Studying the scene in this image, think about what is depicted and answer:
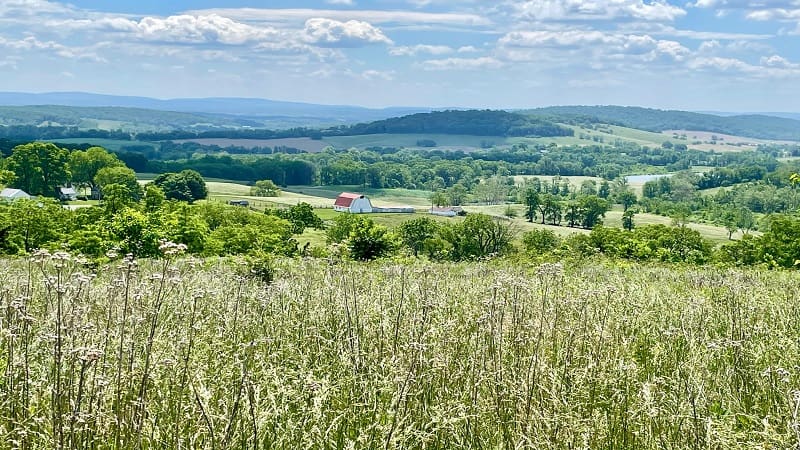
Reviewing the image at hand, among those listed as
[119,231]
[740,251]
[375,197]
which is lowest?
[375,197]

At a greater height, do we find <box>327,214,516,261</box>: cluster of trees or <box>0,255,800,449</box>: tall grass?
<box>0,255,800,449</box>: tall grass

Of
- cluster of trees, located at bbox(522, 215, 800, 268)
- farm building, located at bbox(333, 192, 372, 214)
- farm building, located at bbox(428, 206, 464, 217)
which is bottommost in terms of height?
farm building, located at bbox(428, 206, 464, 217)

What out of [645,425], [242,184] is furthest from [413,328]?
[242,184]

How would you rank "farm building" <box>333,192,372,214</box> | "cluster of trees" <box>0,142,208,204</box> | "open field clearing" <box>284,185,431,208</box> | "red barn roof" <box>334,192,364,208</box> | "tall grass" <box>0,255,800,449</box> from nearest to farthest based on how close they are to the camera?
"tall grass" <box>0,255,800,449</box> < "cluster of trees" <box>0,142,208,204</box> < "farm building" <box>333,192,372,214</box> < "red barn roof" <box>334,192,364,208</box> < "open field clearing" <box>284,185,431,208</box>

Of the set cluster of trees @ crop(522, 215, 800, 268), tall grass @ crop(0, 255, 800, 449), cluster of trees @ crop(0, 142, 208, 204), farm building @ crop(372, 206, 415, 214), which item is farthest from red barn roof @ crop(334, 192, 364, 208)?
tall grass @ crop(0, 255, 800, 449)

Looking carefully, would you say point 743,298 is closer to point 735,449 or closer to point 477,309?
point 477,309

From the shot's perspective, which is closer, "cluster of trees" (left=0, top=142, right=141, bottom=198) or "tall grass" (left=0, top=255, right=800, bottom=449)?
"tall grass" (left=0, top=255, right=800, bottom=449)

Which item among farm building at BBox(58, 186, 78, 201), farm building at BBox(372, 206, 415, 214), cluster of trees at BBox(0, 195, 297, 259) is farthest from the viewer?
farm building at BBox(372, 206, 415, 214)

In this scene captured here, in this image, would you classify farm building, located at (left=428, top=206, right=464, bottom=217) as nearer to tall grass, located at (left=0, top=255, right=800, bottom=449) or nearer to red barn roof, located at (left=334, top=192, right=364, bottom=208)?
red barn roof, located at (left=334, top=192, right=364, bottom=208)

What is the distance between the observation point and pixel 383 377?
488 cm

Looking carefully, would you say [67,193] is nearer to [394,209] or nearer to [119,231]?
[394,209]

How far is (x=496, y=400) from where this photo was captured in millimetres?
4766

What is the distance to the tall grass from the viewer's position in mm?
4129

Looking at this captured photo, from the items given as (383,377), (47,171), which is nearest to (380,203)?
(47,171)
